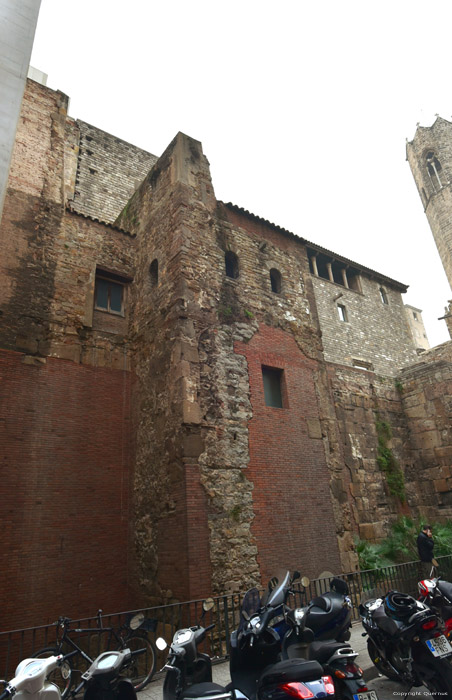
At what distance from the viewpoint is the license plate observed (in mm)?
4191

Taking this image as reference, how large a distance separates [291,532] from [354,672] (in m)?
4.55

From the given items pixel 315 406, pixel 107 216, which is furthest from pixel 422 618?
pixel 107 216

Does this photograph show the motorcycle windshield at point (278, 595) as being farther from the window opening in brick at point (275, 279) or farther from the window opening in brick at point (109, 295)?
the window opening in brick at point (109, 295)

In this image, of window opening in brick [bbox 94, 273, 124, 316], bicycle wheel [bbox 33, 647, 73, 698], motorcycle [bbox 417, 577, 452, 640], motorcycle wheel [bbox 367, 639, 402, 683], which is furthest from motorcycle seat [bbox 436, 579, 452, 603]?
window opening in brick [bbox 94, 273, 124, 316]

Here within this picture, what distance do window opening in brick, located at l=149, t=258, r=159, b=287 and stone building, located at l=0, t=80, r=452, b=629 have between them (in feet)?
0.21

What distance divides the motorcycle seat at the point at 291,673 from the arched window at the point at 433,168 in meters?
38.1

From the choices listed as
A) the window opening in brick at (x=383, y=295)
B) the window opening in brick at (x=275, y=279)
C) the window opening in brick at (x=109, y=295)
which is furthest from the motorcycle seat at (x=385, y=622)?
the window opening in brick at (x=383, y=295)

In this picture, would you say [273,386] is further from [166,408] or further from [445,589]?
[445,589]

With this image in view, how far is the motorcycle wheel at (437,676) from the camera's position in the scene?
405 cm

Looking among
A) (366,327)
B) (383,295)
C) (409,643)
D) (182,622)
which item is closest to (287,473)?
(182,622)

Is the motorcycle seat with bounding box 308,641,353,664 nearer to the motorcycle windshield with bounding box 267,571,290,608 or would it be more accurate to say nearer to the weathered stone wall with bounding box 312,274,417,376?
the motorcycle windshield with bounding box 267,571,290,608

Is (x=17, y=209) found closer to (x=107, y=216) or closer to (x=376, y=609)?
(x=107, y=216)

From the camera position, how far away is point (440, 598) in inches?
207

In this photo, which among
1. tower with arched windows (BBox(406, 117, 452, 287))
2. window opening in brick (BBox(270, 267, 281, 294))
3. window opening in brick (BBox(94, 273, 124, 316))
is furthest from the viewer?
tower with arched windows (BBox(406, 117, 452, 287))
